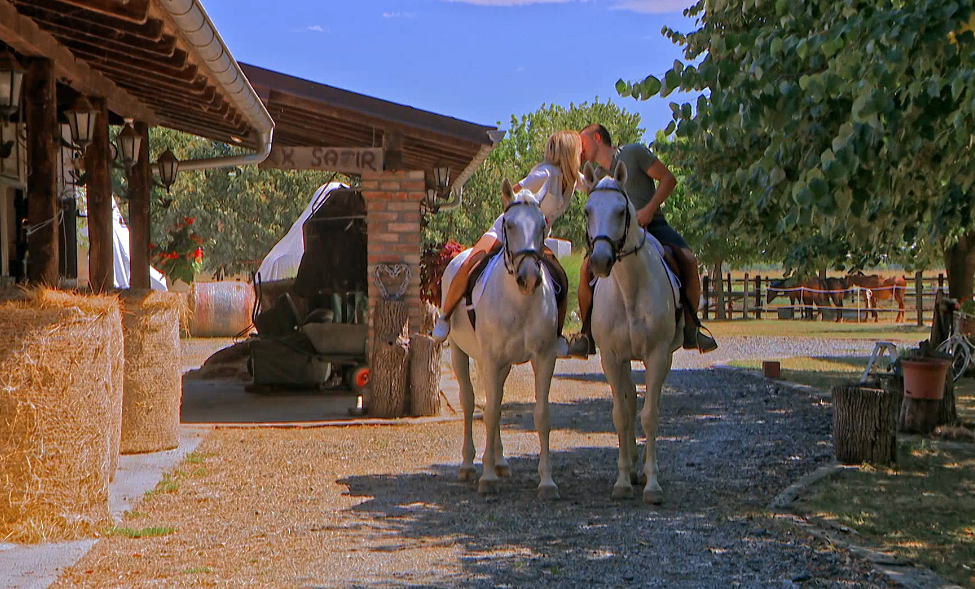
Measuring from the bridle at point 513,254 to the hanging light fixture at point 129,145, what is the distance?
521cm

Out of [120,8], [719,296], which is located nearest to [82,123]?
[120,8]

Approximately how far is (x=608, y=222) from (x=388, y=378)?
5.08m

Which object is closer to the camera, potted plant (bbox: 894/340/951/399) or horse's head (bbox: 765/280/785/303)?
potted plant (bbox: 894/340/951/399)

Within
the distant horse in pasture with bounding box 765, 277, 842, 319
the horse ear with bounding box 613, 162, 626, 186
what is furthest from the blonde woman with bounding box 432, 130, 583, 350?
the distant horse in pasture with bounding box 765, 277, 842, 319

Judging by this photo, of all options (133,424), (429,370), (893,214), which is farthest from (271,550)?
(429,370)

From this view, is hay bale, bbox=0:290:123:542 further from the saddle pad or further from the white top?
the white top

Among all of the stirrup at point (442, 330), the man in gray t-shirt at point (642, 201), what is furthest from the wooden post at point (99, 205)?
the man in gray t-shirt at point (642, 201)

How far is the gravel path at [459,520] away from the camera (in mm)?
5207

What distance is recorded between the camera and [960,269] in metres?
15.8

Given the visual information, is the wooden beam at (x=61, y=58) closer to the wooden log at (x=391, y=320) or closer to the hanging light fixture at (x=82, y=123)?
the hanging light fixture at (x=82, y=123)

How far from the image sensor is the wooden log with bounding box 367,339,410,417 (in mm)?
11016

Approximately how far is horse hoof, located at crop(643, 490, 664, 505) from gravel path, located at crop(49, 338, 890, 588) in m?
0.08

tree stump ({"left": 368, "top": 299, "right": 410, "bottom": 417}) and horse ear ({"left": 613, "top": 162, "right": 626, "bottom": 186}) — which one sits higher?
horse ear ({"left": 613, "top": 162, "right": 626, "bottom": 186})

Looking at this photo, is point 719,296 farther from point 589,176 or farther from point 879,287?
point 589,176
